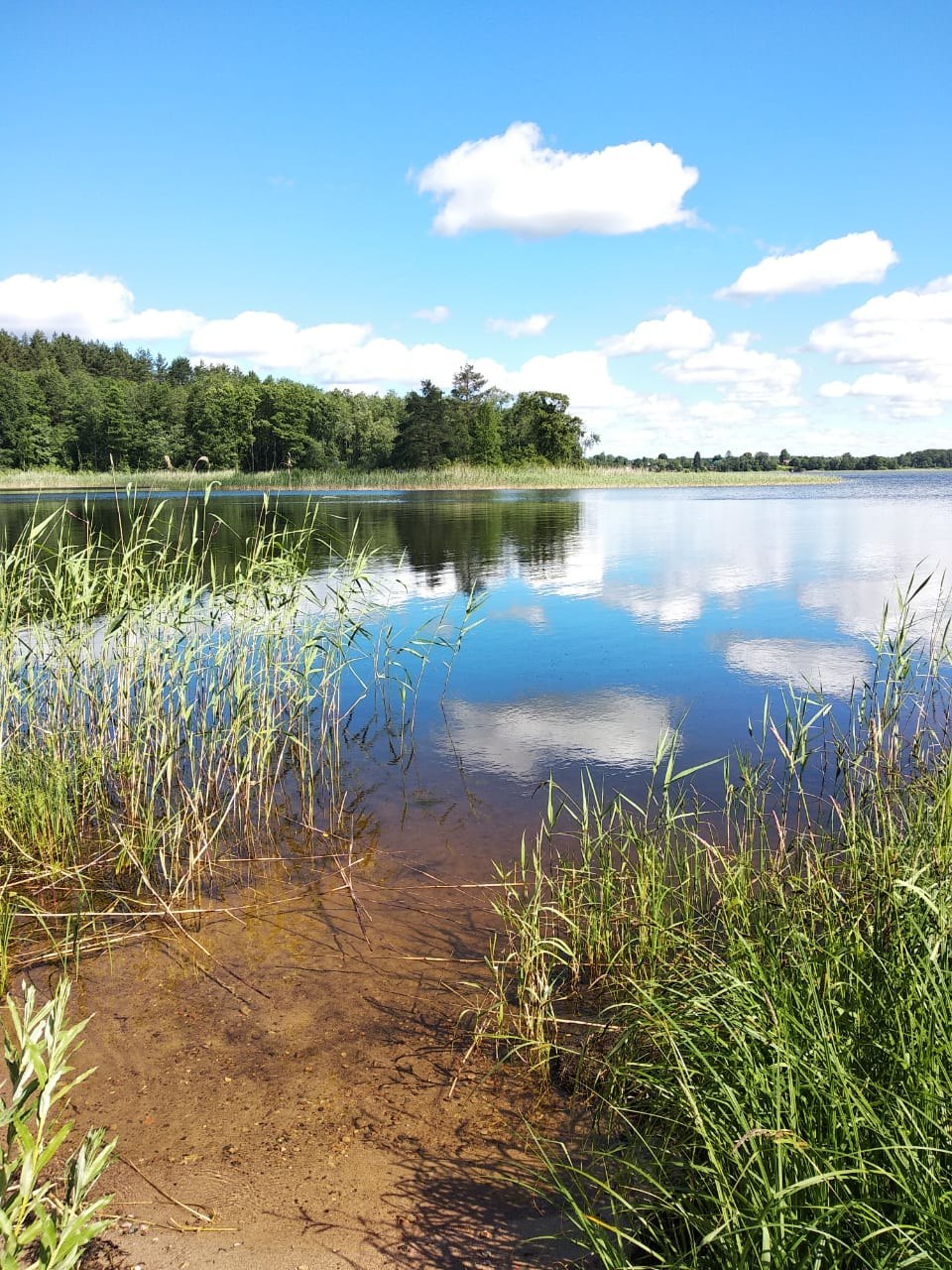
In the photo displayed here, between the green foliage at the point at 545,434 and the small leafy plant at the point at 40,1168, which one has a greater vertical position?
the green foliage at the point at 545,434

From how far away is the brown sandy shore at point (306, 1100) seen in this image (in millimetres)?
2355

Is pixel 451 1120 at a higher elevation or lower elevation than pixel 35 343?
lower

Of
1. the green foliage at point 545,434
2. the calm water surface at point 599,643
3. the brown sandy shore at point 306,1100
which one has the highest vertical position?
the green foliage at point 545,434

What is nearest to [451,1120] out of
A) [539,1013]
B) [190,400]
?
[539,1013]

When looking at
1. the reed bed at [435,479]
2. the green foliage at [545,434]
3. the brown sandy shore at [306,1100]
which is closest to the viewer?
the brown sandy shore at [306,1100]

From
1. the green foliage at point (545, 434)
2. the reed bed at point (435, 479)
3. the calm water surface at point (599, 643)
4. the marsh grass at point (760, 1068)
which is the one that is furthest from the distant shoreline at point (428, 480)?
the marsh grass at point (760, 1068)

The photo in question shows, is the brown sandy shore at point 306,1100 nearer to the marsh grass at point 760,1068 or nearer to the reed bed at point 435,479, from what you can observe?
the marsh grass at point 760,1068

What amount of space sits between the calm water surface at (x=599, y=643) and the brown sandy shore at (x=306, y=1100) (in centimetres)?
123

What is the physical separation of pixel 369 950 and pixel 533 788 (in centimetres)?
238

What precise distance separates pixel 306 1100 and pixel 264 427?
268ft

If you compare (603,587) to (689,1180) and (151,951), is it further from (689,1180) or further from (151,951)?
(689,1180)

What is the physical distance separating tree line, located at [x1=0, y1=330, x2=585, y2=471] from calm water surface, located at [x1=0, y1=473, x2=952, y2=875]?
40251 millimetres

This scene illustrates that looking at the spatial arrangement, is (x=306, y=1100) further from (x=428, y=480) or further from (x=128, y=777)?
(x=428, y=480)

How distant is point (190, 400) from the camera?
3332 inches
